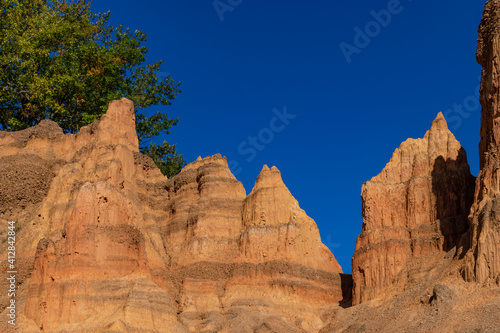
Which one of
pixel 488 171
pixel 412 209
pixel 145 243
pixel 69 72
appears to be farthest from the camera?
pixel 69 72

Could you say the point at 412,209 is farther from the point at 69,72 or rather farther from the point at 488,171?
the point at 69,72

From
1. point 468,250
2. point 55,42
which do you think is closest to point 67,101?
point 55,42

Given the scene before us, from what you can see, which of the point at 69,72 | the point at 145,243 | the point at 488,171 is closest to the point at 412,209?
the point at 488,171

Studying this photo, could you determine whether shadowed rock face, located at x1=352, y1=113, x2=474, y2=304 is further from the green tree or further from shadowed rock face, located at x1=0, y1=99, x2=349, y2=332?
the green tree

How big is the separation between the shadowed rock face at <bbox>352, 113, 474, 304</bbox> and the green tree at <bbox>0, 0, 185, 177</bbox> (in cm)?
2628

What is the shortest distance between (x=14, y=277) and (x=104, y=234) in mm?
4991

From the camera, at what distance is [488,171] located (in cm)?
3028

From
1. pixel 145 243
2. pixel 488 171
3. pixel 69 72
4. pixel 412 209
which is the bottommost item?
pixel 145 243

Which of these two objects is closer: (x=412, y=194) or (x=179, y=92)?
(x=412, y=194)

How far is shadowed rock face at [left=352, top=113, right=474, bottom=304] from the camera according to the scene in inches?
1330

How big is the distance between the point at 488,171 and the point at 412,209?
590 cm

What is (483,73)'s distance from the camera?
3347 cm

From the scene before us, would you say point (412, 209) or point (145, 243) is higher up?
point (412, 209)

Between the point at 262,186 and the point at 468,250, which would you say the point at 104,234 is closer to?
the point at 262,186
